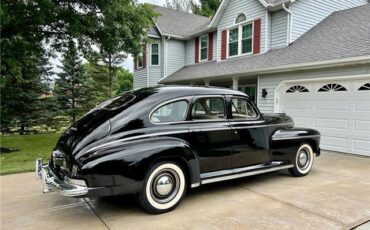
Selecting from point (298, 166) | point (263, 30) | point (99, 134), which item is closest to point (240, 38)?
point (263, 30)

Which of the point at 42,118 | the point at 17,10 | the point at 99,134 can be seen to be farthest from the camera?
the point at 42,118

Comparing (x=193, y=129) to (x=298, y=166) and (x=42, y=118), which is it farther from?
(x=42, y=118)

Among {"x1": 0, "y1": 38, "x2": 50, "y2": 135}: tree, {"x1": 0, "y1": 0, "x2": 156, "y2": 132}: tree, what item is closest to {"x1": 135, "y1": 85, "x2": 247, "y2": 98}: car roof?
{"x1": 0, "y1": 0, "x2": 156, "y2": 132}: tree

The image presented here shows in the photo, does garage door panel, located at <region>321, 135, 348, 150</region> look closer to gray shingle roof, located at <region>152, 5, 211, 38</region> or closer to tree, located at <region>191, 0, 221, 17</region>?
gray shingle roof, located at <region>152, 5, 211, 38</region>

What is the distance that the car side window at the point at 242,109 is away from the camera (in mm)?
4980

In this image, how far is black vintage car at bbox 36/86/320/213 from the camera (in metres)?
3.54

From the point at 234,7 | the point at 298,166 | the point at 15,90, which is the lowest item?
the point at 298,166

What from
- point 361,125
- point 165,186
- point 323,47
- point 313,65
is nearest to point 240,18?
point 323,47

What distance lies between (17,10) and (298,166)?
822 centimetres

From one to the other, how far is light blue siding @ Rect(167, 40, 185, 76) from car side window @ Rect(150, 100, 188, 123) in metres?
13.4

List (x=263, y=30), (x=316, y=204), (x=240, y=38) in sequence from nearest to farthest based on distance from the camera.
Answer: (x=316, y=204) → (x=263, y=30) → (x=240, y=38)

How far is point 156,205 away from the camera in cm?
388

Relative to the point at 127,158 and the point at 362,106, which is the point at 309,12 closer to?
the point at 362,106

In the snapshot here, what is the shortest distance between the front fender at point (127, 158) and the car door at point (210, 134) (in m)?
0.38
